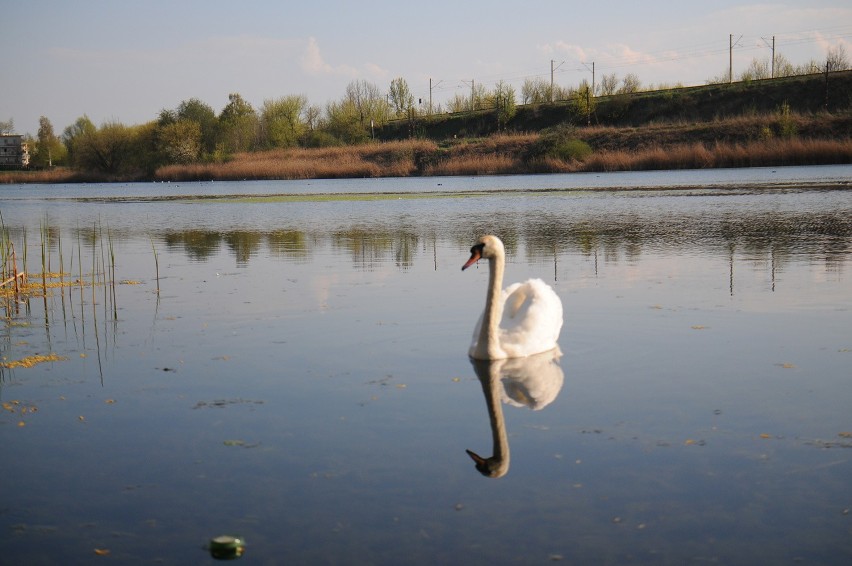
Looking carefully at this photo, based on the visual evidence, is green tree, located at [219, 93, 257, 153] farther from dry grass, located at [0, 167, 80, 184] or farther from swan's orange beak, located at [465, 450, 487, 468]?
swan's orange beak, located at [465, 450, 487, 468]

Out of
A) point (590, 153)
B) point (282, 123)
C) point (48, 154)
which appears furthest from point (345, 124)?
point (48, 154)

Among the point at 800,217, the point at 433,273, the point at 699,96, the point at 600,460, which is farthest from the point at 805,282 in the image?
the point at 699,96

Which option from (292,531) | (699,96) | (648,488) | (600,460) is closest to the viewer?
(292,531)

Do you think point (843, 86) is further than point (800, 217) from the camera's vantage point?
Yes

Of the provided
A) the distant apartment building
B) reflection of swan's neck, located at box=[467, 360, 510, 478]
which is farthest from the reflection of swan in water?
A: the distant apartment building

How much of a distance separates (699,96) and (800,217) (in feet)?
229

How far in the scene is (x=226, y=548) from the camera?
402 cm

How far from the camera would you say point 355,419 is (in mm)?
5969

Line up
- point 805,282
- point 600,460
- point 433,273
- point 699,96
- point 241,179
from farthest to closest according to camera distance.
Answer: point 699,96
point 241,179
point 433,273
point 805,282
point 600,460

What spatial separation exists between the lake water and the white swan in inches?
6.6

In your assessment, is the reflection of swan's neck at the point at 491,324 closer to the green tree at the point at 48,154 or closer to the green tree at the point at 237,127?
the green tree at the point at 237,127

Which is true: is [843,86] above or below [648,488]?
above

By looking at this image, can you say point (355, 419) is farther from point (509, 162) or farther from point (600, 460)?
point (509, 162)

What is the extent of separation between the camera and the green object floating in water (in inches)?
157
